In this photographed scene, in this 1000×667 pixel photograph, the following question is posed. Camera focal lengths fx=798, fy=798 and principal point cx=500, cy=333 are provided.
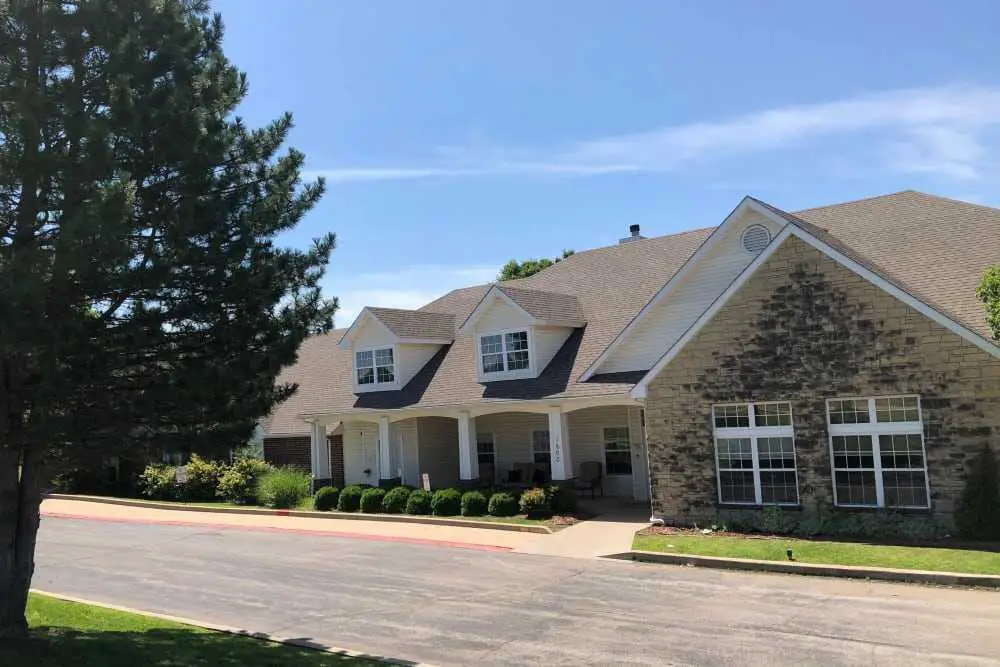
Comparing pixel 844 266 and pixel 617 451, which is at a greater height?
pixel 844 266

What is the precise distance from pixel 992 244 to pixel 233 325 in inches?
705

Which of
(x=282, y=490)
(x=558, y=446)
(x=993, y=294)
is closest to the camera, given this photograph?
(x=993, y=294)

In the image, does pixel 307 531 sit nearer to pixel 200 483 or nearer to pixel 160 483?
pixel 200 483

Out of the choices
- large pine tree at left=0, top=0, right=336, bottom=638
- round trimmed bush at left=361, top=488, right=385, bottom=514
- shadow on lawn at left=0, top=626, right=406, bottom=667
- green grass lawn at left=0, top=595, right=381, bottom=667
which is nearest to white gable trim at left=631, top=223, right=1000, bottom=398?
round trimmed bush at left=361, top=488, right=385, bottom=514

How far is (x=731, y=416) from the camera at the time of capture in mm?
18047

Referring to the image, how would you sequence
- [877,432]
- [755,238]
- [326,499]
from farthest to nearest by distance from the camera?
[326,499] < [755,238] < [877,432]

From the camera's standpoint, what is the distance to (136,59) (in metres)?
9.15

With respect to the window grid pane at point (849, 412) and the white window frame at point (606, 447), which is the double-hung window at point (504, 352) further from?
the window grid pane at point (849, 412)

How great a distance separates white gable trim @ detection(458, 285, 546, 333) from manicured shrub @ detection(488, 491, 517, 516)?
17.8 ft

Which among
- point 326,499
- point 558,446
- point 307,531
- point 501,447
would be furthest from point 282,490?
point 558,446

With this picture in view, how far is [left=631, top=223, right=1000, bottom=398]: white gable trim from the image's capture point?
15.2 m

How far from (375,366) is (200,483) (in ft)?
28.0

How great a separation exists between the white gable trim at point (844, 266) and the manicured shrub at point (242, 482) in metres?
16.3

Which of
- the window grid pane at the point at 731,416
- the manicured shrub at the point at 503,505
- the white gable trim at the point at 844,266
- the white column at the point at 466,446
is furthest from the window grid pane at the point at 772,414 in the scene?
the white column at the point at 466,446
